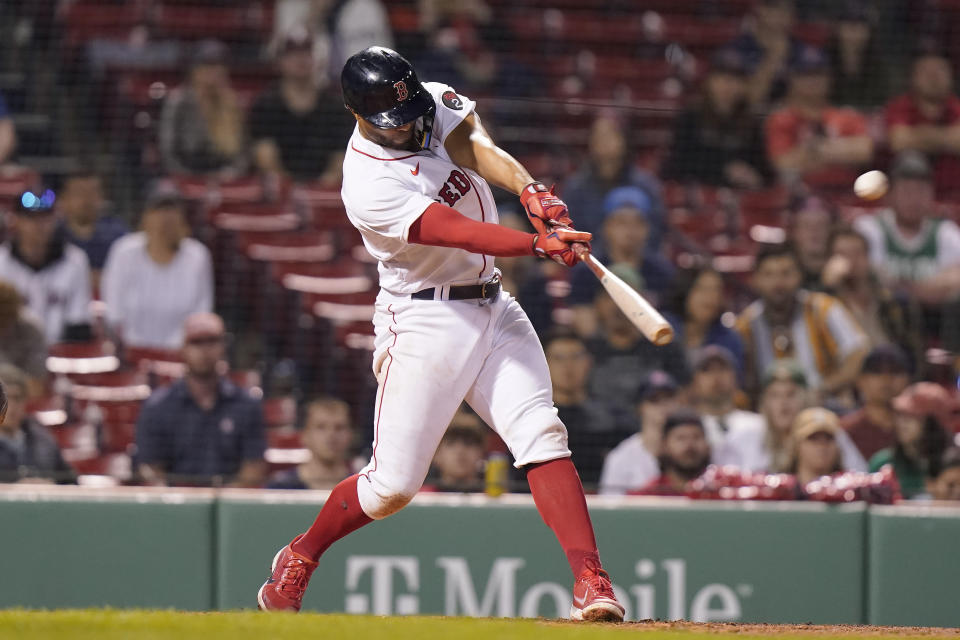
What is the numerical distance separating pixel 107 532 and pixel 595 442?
6.60 ft

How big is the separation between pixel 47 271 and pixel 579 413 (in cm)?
254

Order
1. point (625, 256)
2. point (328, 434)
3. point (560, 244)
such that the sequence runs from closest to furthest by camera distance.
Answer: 1. point (560, 244)
2. point (328, 434)
3. point (625, 256)

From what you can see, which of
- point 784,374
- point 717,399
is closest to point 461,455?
point 717,399

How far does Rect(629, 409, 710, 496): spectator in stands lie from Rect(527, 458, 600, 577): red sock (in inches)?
76.9

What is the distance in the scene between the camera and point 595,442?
5992 mm

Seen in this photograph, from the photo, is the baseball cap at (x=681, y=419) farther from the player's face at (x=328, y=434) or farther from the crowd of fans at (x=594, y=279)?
the player's face at (x=328, y=434)

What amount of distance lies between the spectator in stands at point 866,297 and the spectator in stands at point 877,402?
1.54 ft

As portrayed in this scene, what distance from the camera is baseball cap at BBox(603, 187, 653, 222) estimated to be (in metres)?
6.85

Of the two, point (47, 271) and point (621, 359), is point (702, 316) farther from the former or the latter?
point (47, 271)

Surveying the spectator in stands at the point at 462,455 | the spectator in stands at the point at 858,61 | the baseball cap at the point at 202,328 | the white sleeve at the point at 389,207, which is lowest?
the spectator in stands at the point at 462,455

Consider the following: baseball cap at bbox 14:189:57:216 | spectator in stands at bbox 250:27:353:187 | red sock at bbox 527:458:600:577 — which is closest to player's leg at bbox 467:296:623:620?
red sock at bbox 527:458:600:577

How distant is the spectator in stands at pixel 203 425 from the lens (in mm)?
5816

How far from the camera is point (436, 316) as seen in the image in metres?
3.71

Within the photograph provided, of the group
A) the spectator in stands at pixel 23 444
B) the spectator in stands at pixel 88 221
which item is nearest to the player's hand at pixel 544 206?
the spectator in stands at pixel 23 444
